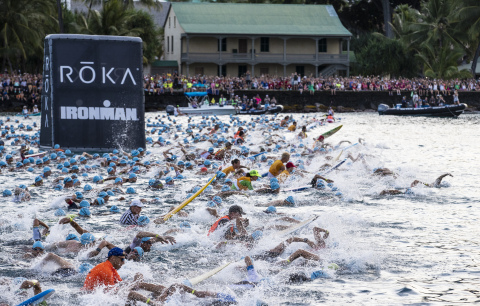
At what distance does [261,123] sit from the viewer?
135 feet

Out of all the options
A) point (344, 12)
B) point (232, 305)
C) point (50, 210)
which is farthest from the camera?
point (344, 12)

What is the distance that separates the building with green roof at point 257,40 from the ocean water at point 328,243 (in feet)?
143

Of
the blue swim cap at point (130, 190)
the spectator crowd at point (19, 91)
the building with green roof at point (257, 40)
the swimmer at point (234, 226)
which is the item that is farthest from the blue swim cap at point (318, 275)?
the building with green roof at point (257, 40)

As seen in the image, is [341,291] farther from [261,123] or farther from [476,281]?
[261,123]

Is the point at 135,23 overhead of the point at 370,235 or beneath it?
overhead

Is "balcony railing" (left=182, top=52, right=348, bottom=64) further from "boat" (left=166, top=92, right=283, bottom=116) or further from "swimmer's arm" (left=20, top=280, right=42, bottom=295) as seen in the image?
"swimmer's arm" (left=20, top=280, right=42, bottom=295)

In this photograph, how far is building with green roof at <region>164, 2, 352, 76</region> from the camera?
62969mm

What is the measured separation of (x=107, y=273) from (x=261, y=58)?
184 feet

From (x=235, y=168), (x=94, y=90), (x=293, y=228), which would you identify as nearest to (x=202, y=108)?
(x=94, y=90)

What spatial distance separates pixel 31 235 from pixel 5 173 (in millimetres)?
8395

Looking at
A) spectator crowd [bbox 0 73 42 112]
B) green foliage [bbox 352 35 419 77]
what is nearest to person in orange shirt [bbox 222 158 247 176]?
spectator crowd [bbox 0 73 42 112]

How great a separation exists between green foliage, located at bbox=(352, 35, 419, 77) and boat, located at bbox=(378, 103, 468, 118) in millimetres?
14174

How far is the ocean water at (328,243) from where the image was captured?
8.98 meters

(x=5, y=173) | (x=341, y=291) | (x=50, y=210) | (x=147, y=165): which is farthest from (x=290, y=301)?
(x=5, y=173)
